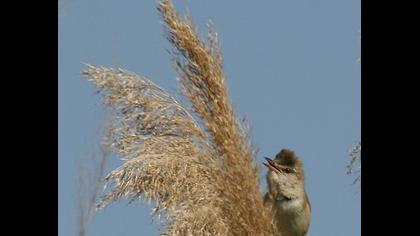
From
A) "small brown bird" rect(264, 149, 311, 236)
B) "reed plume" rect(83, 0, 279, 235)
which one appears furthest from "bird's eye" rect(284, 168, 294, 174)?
"reed plume" rect(83, 0, 279, 235)

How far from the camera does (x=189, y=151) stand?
8.25 ft

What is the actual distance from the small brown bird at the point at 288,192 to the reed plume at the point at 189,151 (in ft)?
6.36

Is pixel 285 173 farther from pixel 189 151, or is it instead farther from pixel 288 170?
pixel 189 151

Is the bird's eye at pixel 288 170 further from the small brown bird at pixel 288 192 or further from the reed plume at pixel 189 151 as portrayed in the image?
the reed plume at pixel 189 151

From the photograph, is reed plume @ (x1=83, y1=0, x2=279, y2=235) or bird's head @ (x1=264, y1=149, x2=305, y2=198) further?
bird's head @ (x1=264, y1=149, x2=305, y2=198)

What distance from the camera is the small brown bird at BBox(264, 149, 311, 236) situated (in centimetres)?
473

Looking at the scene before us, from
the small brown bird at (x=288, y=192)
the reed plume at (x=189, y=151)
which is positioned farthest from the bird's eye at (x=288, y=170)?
the reed plume at (x=189, y=151)

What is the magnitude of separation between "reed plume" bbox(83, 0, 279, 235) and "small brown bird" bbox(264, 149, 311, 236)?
1940mm

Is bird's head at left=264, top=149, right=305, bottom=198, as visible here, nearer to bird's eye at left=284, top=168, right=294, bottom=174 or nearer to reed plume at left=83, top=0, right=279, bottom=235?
bird's eye at left=284, top=168, right=294, bottom=174

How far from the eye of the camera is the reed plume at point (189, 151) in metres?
2.33
